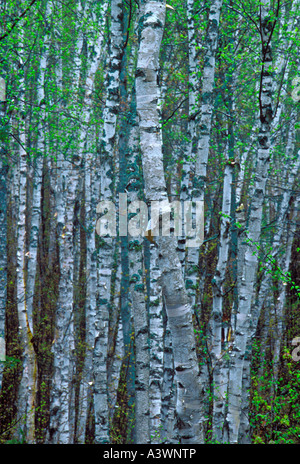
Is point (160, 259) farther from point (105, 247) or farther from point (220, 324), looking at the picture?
point (220, 324)

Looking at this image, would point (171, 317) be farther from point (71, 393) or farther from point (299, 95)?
point (71, 393)

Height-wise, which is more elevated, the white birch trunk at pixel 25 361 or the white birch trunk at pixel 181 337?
the white birch trunk at pixel 181 337

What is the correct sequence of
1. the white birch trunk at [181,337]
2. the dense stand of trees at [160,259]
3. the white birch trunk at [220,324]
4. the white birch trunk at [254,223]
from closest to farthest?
the white birch trunk at [181,337]
the dense stand of trees at [160,259]
the white birch trunk at [254,223]
the white birch trunk at [220,324]

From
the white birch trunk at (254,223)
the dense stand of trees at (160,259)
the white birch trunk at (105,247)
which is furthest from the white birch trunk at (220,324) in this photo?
the white birch trunk at (105,247)

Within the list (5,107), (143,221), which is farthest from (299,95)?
(5,107)

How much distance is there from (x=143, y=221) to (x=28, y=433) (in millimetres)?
5971

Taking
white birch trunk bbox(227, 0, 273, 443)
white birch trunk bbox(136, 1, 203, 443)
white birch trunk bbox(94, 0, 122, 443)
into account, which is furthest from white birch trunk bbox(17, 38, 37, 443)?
white birch trunk bbox(136, 1, 203, 443)

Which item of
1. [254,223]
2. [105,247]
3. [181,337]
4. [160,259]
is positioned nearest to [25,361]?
[105,247]

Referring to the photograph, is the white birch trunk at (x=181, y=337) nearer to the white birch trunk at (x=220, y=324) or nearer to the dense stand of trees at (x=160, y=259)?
the dense stand of trees at (x=160, y=259)

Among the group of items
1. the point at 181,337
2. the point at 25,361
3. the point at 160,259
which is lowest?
the point at 25,361

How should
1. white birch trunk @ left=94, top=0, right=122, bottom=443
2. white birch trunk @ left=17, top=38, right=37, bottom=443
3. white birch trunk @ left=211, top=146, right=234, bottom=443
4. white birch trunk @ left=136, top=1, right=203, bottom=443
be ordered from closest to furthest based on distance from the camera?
white birch trunk @ left=136, top=1, right=203, bottom=443 < white birch trunk @ left=94, top=0, right=122, bottom=443 < white birch trunk @ left=211, top=146, right=234, bottom=443 < white birch trunk @ left=17, top=38, right=37, bottom=443

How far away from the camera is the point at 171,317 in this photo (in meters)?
3.02

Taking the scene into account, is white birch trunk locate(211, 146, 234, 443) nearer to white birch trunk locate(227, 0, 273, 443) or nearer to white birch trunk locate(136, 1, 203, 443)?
white birch trunk locate(227, 0, 273, 443)

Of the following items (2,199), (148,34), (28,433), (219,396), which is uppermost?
(148,34)
